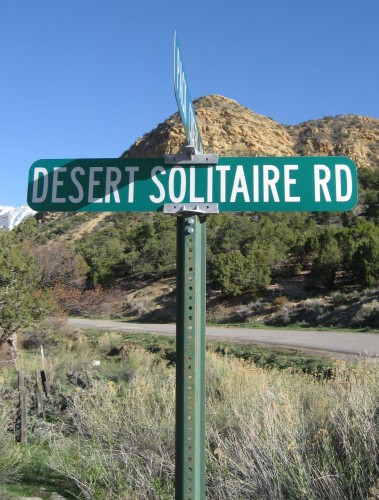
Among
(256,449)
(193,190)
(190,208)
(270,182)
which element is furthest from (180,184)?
(256,449)

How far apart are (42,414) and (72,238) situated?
2109 inches

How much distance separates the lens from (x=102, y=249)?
139 feet

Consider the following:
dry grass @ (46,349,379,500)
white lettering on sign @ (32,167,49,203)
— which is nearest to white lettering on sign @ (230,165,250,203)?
white lettering on sign @ (32,167,49,203)

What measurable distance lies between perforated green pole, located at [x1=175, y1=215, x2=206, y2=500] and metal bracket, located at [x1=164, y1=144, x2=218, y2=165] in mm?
268

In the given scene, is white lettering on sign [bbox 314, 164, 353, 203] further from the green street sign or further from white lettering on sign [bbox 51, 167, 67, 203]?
white lettering on sign [bbox 51, 167, 67, 203]

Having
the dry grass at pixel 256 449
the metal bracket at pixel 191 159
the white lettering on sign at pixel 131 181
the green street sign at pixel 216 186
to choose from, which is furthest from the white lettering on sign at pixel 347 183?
the dry grass at pixel 256 449

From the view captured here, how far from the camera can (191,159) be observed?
6.57 feet

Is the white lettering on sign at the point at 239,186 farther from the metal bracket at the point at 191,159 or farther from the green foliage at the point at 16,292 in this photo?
the green foliage at the point at 16,292

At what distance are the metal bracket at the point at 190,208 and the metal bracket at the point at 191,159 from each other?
183mm

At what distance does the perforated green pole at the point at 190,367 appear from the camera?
175 centimetres

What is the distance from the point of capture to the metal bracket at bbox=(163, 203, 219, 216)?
Answer: 74.4 inches

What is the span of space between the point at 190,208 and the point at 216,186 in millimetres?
169

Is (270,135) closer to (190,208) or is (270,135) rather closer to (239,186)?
(239,186)

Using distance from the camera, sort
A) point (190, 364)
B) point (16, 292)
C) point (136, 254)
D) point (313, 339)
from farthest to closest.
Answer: point (136, 254)
point (313, 339)
point (16, 292)
point (190, 364)
